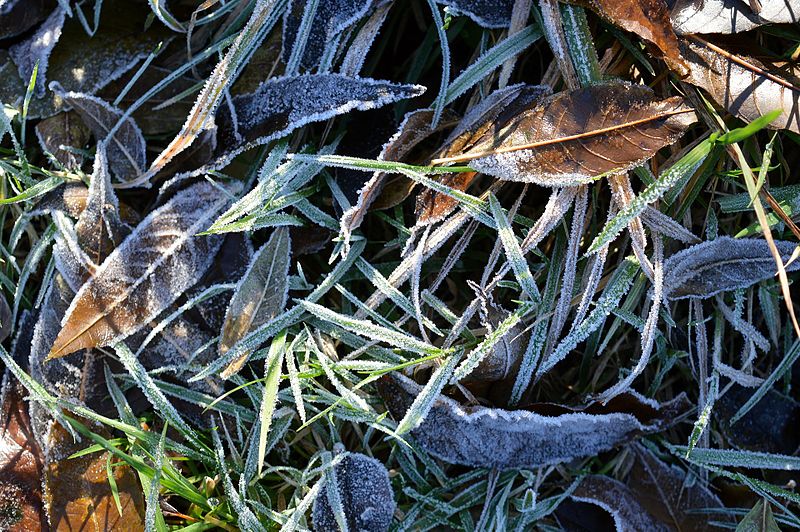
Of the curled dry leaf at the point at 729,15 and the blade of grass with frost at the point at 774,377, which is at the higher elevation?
the curled dry leaf at the point at 729,15

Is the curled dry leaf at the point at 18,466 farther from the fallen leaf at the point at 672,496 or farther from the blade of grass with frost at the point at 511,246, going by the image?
the fallen leaf at the point at 672,496

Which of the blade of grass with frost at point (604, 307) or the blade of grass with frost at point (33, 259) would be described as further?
the blade of grass with frost at point (33, 259)

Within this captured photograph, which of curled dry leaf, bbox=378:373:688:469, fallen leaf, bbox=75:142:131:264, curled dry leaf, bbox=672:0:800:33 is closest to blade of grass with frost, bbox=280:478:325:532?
curled dry leaf, bbox=378:373:688:469

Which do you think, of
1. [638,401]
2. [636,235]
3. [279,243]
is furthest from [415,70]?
[638,401]

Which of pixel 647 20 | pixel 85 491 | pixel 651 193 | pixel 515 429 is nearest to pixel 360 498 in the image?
pixel 515 429

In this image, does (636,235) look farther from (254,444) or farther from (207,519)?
(207,519)

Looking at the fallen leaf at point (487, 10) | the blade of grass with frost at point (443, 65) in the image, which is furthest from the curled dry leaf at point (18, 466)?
the fallen leaf at point (487, 10)

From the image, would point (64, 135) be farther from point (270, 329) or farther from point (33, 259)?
point (270, 329)
